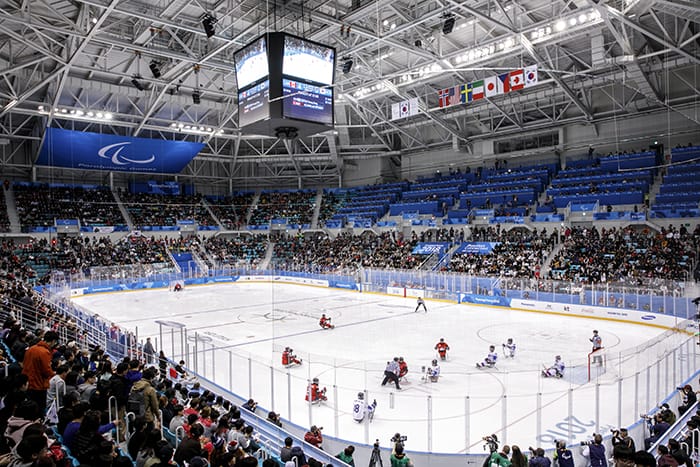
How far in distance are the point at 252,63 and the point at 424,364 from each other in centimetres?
1196

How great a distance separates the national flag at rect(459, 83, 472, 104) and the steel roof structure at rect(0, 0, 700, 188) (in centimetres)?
87

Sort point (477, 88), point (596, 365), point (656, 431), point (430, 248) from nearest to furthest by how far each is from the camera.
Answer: point (656, 431), point (596, 365), point (477, 88), point (430, 248)

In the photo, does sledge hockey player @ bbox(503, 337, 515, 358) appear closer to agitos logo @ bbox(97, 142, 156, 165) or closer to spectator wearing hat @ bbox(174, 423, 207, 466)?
spectator wearing hat @ bbox(174, 423, 207, 466)

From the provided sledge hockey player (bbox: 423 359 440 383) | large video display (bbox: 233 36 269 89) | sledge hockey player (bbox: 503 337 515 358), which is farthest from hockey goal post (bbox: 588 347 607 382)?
large video display (bbox: 233 36 269 89)

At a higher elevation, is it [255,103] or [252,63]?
[252,63]

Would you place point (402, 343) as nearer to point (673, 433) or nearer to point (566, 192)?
point (673, 433)

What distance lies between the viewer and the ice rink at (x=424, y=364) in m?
9.49

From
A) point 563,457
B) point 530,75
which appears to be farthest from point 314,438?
point 530,75

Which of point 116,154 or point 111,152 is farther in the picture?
point 116,154

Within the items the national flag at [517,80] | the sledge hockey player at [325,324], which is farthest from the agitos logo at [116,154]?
the national flag at [517,80]

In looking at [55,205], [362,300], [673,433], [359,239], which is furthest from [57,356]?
[55,205]

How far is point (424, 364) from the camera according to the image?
51.1 feet

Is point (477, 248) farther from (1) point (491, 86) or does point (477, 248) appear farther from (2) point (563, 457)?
(2) point (563, 457)

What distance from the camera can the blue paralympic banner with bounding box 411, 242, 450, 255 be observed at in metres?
38.0
